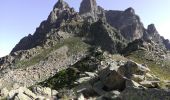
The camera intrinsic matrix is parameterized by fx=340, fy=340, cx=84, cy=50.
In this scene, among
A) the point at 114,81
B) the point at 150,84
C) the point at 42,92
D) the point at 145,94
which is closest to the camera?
the point at 145,94

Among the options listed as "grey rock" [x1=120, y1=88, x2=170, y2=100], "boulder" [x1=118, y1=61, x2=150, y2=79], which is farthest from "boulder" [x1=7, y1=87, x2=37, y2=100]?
"boulder" [x1=118, y1=61, x2=150, y2=79]

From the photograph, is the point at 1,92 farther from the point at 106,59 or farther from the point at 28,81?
the point at 28,81

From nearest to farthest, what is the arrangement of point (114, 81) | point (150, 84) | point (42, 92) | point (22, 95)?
point (22, 95)
point (150, 84)
point (114, 81)
point (42, 92)

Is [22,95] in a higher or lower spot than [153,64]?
lower

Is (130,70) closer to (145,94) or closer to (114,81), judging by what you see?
(114,81)

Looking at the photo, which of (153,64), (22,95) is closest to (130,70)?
(22,95)

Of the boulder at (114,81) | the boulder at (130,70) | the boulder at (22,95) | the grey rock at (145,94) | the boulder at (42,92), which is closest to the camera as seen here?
the grey rock at (145,94)

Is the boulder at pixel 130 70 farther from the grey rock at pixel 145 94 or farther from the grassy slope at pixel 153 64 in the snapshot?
the grassy slope at pixel 153 64

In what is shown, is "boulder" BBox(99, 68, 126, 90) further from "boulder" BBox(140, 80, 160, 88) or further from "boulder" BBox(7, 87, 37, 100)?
"boulder" BBox(7, 87, 37, 100)

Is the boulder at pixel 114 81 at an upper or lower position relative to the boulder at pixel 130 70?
lower

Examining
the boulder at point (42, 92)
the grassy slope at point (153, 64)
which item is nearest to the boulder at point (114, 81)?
the boulder at point (42, 92)

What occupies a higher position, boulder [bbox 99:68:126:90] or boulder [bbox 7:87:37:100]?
boulder [bbox 99:68:126:90]

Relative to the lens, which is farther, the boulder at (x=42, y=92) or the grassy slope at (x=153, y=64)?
the grassy slope at (x=153, y=64)

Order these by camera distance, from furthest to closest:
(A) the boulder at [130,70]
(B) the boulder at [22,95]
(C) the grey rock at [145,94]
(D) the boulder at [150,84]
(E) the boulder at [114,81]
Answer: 1. (A) the boulder at [130,70]
2. (E) the boulder at [114,81]
3. (D) the boulder at [150,84]
4. (B) the boulder at [22,95]
5. (C) the grey rock at [145,94]
